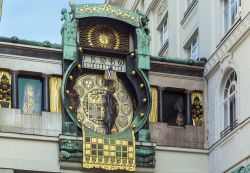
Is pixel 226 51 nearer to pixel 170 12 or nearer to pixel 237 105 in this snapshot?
pixel 237 105

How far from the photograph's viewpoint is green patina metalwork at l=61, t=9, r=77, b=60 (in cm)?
2784

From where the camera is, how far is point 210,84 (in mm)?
28906

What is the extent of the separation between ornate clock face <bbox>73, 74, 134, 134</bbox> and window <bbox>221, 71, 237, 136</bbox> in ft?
9.69

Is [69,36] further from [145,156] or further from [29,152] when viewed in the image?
[145,156]

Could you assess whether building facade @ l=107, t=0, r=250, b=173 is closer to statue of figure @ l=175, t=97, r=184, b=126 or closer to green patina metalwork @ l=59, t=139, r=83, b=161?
statue of figure @ l=175, t=97, r=184, b=126

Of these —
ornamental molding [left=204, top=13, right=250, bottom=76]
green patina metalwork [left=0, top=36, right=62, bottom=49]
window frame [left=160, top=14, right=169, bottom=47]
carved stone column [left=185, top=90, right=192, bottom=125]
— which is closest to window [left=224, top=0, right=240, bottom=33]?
ornamental molding [left=204, top=13, right=250, bottom=76]

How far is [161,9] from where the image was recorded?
37438 mm

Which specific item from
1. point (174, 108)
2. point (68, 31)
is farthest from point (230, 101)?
point (68, 31)

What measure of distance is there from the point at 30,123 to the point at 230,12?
23.5 feet

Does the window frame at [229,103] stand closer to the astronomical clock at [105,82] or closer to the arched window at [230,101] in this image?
the arched window at [230,101]

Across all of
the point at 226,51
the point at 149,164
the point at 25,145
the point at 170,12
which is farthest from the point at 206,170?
the point at 170,12

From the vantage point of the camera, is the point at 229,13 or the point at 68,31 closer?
the point at 68,31

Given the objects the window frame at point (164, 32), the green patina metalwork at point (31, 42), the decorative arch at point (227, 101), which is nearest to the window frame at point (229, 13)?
the decorative arch at point (227, 101)

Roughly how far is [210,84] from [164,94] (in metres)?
1.51
